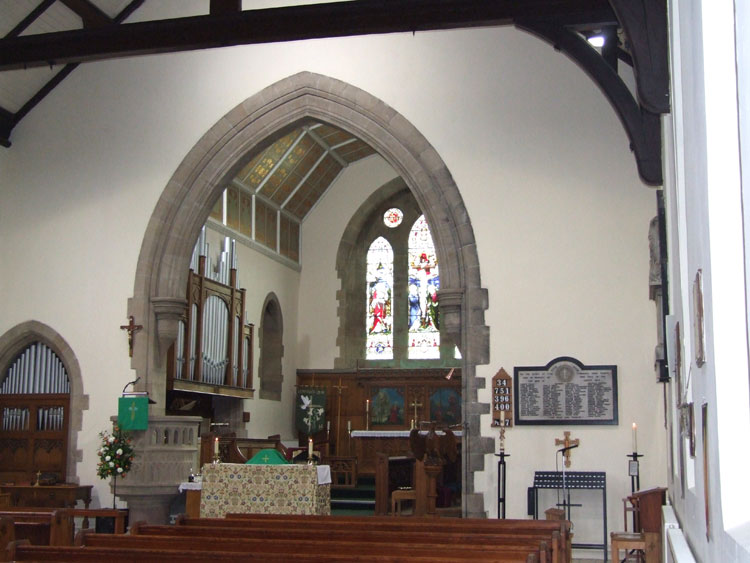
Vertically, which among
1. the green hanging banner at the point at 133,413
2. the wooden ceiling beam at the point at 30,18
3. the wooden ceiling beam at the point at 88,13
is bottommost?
the green hanging banner at the point at 133,413

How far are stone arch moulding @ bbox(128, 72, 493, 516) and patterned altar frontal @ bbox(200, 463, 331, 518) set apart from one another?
1.97 m

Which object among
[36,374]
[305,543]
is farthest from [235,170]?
[305,543]

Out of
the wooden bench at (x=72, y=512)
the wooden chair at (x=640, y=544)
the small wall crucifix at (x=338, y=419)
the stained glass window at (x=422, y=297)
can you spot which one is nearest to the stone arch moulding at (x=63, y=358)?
the wooden bench at (x=72, y=512)

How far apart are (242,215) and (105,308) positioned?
3.93m

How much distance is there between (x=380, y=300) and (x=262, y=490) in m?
7.90

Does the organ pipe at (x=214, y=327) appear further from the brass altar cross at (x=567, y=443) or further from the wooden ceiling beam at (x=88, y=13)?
the brass altar cross at (x=567, y=443)

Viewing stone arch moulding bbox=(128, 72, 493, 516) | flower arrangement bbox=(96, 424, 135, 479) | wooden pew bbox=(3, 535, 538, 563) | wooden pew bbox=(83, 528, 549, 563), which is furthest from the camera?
stone arch moulding bbox=(128, 72, 493, 516)

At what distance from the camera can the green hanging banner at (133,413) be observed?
9430 millimetres

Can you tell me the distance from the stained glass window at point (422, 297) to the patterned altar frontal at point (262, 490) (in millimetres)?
7402

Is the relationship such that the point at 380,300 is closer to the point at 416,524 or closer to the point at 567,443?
the point at 567,443

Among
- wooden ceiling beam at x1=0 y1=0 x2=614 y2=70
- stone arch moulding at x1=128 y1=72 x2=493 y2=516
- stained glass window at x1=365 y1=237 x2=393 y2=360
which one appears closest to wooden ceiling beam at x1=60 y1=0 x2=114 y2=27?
wooden ceiling beam at x1=0 y1=0 x2=614 y2=70

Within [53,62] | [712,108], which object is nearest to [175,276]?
[53,62]

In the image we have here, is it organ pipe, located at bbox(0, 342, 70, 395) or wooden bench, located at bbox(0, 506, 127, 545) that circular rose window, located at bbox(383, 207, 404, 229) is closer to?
organ pipe, located at bbox(0, 342, 70, 395)

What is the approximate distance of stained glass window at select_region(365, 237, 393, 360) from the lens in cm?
1560
